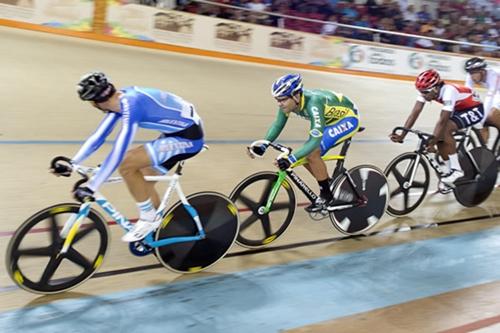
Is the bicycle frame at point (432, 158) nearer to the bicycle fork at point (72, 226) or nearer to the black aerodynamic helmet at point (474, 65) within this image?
the black aerodynamic helmet at point (474, 65)

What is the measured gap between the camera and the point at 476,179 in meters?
4.64

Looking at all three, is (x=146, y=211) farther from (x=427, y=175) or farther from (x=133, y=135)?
(x=427, y=175)

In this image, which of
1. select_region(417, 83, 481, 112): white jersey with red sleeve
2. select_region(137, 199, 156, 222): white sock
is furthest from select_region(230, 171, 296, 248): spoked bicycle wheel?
select_region(417, 83, 481, 112): white jersey with red sleeve

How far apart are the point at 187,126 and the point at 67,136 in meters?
2.92

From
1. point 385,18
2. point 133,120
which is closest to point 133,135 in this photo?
point 133,120

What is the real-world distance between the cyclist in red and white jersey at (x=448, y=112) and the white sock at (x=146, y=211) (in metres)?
2.27

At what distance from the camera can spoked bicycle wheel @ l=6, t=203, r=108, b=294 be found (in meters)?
2.45

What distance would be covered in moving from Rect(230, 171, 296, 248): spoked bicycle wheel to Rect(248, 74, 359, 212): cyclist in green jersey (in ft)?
0.59

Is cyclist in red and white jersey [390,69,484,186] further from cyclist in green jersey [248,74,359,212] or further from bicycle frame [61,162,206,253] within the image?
bicycle frame [61,162,206,253]

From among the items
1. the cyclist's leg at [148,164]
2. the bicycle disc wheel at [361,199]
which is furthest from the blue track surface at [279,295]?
the cyclist's leg at [148,164]

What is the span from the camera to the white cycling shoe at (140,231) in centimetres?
269

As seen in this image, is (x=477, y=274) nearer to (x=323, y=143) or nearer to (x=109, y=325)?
(x=323, y=143)

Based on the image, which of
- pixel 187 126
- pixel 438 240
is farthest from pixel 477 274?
pixel 187 126

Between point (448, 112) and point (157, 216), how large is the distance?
2.66m
